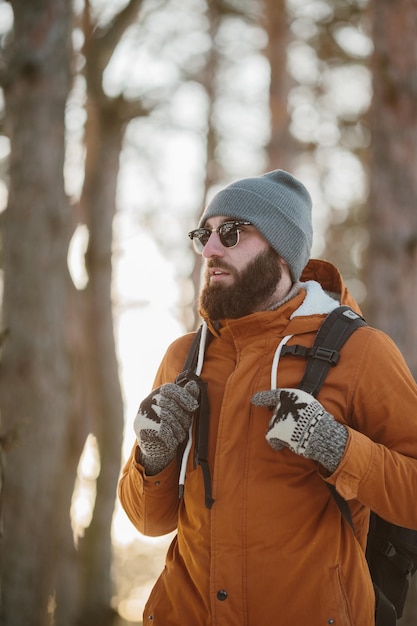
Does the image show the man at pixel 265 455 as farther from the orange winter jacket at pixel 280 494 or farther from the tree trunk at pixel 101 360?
the tree trunk at pixel 101 360

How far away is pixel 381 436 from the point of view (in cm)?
273

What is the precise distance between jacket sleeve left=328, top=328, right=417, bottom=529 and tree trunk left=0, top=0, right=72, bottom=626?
3.42 m

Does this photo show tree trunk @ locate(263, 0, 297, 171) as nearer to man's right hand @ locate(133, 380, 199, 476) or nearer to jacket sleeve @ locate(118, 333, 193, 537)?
jacket sleeve @ locate(118, 333, 193, 537)

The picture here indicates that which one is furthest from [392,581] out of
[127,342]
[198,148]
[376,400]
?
[127,342]

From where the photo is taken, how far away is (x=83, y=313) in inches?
405

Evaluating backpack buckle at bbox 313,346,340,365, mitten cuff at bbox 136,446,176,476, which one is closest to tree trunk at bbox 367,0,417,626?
backpack buckle at bbox 313,346,340,365

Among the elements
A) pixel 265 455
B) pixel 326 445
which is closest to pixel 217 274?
pixel 265 455

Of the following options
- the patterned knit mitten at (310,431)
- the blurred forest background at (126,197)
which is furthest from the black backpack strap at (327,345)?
the blurred forest background at (126,197)

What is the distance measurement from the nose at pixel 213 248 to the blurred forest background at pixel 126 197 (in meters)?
1.54

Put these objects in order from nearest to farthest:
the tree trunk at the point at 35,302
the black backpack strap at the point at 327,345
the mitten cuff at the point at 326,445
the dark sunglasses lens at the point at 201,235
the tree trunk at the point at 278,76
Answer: the mitten cuff at the point at 326,445 < the black backpack strap at the point at 327,345 < the dark sunglasses lens at the point at 201,235 < the tree trunk at the point at 35,302 < the tree trunk at the point at 278,76

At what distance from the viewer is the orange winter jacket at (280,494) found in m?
2.56

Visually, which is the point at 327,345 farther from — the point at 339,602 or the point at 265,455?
the point at 339,602

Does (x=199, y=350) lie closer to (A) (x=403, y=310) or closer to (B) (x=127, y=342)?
(A) (x=403, y=310)

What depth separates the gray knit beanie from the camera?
3.13 m
